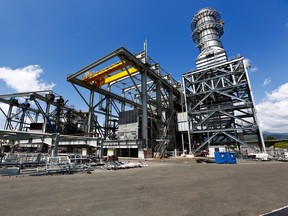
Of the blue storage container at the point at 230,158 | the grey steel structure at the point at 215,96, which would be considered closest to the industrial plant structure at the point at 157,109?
the grey steel structure at the point at 215,96

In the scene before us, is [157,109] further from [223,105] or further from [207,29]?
[207,29]

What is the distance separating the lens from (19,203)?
4.38 meters

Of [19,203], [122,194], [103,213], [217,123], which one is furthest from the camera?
[217,123]

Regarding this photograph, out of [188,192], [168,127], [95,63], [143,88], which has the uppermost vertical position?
[95,63]

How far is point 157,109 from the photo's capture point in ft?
97.9

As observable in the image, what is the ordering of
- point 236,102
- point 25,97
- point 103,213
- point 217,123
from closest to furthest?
point 103,213 < point 236,102 < point 217,123 < point 25,97

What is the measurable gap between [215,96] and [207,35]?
21.5 meters

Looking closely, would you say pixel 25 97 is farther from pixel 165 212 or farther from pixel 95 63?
pixel 165 212

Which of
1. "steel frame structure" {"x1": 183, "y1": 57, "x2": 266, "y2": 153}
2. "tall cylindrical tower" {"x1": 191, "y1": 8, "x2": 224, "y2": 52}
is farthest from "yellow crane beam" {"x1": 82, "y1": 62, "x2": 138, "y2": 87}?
"tall cylindrical tower" {"x1": 191, "y1": 8, "x2": 224, "y2": 52}

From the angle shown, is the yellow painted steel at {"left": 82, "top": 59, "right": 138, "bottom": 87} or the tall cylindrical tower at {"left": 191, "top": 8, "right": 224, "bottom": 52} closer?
the yellow painted steel at {"left": 82, "top": 59, "right": 138, "bottom": 87}

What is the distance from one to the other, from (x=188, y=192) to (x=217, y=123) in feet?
92.7

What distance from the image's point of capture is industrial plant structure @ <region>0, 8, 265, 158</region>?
24123mm

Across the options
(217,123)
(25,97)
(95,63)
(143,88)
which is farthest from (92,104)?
(217,123)

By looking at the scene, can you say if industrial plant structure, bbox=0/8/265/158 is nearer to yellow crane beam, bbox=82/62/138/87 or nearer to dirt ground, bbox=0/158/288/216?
yellow crane beam, bbox=82/62/138/87
